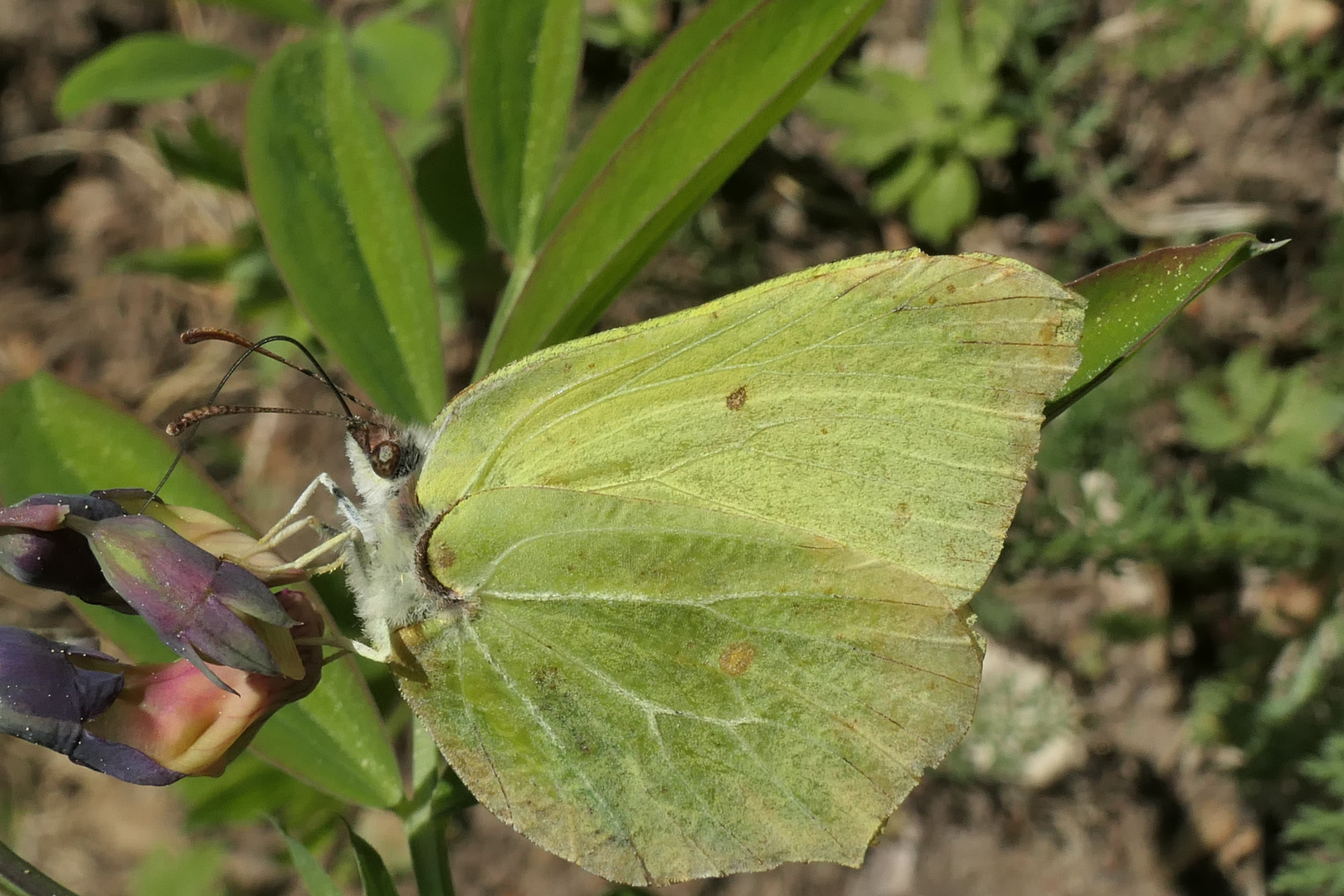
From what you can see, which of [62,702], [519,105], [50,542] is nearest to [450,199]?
[519,105]

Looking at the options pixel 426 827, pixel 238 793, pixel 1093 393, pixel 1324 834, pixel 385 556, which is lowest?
pixel 1324 834

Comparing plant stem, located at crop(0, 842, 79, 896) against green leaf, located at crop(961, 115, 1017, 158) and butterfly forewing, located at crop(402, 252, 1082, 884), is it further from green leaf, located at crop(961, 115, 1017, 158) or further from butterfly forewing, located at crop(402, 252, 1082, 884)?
green leaf, located at crop(961, 115, 1017, 158)

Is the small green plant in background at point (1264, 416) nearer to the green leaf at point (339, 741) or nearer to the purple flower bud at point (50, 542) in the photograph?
the green leaf at point (339, 741)

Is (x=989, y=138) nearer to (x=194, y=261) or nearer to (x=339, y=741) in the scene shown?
(x=194, y=261)

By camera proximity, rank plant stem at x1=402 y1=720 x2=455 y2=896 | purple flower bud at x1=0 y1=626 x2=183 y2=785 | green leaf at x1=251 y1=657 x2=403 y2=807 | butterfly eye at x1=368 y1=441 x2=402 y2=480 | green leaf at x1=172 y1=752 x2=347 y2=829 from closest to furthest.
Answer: purple flower bud at x1=0 y1=626 x2=183 y2=785 < butterfly eye at x1=368 y1=441 x2=402 y2=480 < plant stem at x1=402 y1=720 x2=455 y2=896 < green leaf at x1=251 y1=657 x2=403 y2=807 < green leaf at x1=172 y1=752 x2=347 y2=829

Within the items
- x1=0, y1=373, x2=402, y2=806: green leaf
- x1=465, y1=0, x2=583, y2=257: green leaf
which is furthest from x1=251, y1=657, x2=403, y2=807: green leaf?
x1=465, y1=0, x2=583, y2=257: green leaf

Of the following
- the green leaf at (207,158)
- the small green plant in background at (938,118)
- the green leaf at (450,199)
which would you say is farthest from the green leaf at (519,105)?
the small green plant in background at (938,118)
